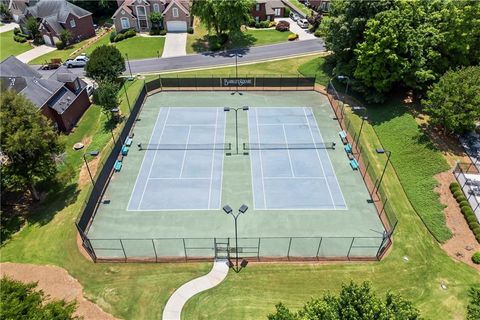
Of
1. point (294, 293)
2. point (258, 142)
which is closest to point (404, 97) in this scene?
point (258, 142)

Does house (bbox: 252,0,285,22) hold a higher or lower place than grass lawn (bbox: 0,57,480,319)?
higher

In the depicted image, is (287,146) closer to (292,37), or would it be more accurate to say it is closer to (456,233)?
(456,233)

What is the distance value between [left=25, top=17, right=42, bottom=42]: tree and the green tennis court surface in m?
43.1

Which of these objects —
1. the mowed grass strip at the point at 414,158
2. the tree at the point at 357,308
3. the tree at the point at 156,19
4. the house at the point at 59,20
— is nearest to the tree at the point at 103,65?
the tree at the point at 156,19

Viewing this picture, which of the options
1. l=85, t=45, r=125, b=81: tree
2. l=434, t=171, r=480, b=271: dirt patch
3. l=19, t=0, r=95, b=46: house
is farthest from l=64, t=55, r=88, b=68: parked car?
l=434, t=171, r=480, b=271: dirt patch

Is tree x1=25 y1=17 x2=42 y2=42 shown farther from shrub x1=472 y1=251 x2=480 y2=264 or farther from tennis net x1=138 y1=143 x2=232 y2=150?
shrub x1=472 y1=251 x2=480 y2=264

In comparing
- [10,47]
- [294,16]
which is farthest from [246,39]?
[10,47]

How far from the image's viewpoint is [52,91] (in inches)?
1551

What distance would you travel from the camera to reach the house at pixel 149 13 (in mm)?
66500

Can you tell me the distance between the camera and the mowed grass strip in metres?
28.9

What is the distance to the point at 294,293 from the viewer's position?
23.2 metres

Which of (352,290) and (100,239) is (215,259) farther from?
(352,290)

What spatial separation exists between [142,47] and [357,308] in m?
59.7

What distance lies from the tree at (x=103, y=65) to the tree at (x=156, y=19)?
2362cm
